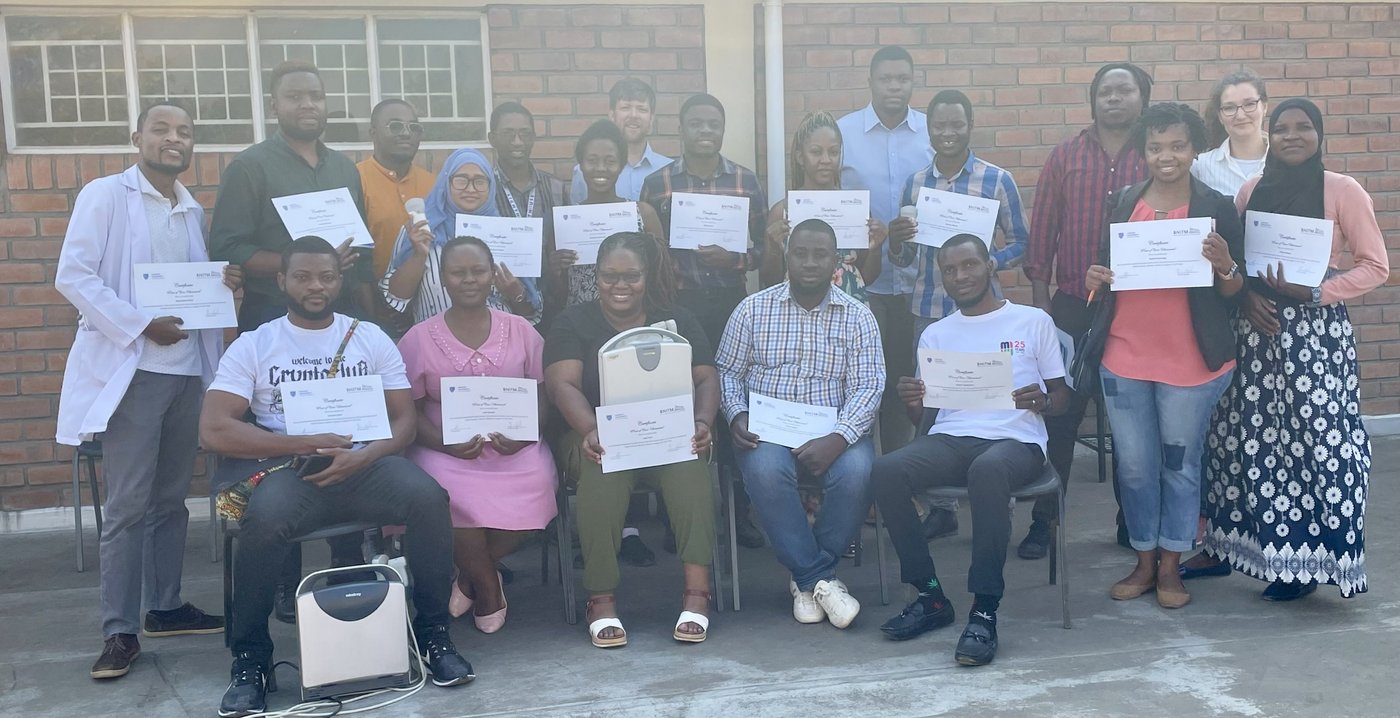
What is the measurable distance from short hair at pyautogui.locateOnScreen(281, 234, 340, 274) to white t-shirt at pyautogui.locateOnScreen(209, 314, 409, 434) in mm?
214

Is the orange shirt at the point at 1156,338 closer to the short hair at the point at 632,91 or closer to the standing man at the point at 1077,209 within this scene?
the standing man at the point at 1077,209

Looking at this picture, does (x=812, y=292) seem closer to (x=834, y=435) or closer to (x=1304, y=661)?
(x=834, y=435)

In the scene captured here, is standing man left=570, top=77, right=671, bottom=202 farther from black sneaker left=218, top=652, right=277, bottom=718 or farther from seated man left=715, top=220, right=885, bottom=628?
black sneaker left=218, top=652, right=277, bottom=718

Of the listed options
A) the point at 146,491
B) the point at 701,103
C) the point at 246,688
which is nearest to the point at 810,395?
the point at 701,103

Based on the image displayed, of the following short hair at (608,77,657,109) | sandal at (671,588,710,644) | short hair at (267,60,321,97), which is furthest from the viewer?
short hair at (608,77,657,109)

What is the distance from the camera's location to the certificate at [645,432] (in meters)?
4.61

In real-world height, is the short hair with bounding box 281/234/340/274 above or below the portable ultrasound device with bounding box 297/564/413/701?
above

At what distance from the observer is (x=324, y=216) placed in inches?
187

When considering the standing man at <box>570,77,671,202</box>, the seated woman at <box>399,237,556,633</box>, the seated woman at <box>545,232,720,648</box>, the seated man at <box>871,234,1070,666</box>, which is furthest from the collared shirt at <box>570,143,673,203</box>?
the seated man at <box>871,234,1070,666</box>

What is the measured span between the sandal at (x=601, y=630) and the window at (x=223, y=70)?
A: 114 inches

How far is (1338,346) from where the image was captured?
4684mm

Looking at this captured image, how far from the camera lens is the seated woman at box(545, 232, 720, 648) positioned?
465cm

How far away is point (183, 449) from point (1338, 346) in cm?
433

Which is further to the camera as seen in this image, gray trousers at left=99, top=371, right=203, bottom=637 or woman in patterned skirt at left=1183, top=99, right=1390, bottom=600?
woman in patterned skirt at left=1183, top=99, right=1390, bottom=600
